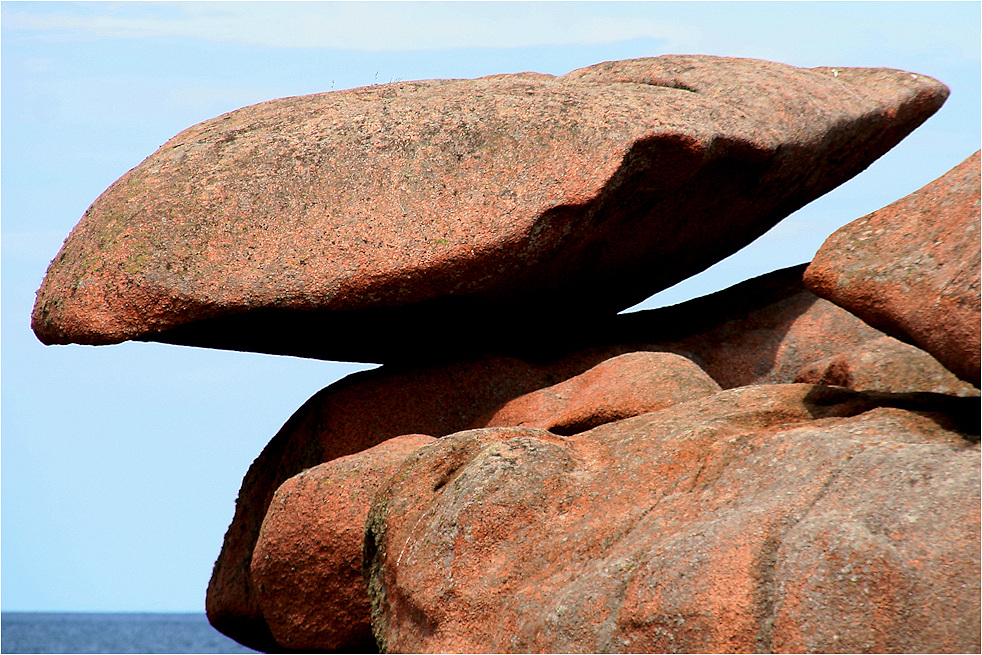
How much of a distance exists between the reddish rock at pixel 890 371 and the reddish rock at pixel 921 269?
1672 millimetres

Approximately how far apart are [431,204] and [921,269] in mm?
4202

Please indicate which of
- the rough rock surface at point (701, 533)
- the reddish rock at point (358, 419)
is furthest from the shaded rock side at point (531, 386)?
the rough rock surface at point (701, 533)

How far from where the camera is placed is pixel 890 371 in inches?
348

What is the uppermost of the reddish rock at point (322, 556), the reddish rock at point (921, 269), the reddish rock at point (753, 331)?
the reddish rock at point (921, 269)

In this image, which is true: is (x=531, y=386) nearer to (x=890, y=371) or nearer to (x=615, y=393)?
(x=615, y=393)

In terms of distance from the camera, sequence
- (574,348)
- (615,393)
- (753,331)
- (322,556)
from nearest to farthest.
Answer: (322,556) < (615,393) < (574,348) < (753,331)

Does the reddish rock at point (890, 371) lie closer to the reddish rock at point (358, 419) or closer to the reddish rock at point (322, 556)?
the reddish rock at point (358, 419)

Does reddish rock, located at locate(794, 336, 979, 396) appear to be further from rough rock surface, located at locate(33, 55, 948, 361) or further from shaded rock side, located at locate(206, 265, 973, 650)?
rough rock surface, located at locate(33, 55, 948, 361)

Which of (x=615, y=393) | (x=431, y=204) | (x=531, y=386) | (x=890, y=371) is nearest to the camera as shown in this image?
(x=890, y=371)

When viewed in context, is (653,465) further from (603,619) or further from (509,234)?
(509,234)

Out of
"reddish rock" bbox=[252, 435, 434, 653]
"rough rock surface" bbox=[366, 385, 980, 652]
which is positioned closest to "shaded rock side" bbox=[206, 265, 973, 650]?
"rough rock surface" bbox=[366, 385, 980, 652]

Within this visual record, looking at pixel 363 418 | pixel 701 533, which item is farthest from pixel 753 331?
pixel 701 533

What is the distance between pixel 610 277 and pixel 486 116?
2.14 metres

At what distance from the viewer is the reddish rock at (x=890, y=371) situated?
863 cm
